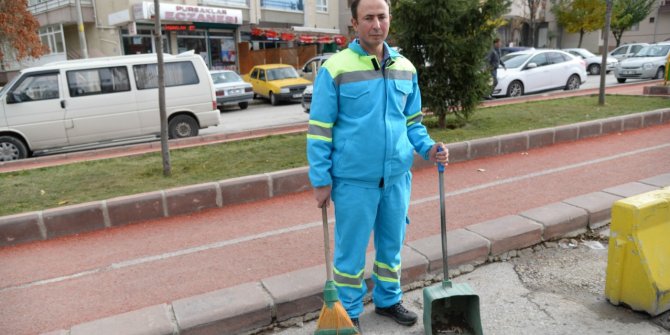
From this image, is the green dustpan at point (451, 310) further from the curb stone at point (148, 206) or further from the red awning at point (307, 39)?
the red awning at point (307, 39)

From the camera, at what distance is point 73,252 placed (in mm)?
4848

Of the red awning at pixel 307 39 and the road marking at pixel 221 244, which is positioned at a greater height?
the red awning at pixel 307 39

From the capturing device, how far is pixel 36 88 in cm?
1007

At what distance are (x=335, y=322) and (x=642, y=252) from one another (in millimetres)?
2046

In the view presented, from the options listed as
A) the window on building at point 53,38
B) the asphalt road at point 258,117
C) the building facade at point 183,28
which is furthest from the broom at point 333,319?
the window on building at point 53,38

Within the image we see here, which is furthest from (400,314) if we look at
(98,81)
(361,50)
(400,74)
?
(98,81)

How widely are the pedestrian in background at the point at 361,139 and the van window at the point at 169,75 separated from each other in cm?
884

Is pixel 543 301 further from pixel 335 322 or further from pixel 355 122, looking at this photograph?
pixel 355 122

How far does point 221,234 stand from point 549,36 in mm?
48385

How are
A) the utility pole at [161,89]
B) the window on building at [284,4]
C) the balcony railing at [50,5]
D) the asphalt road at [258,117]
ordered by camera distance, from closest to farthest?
the utility pole at [161,89] → the asphalt road at [258,117] → the balcony railing at [50,5] → the window on building at [284,4]

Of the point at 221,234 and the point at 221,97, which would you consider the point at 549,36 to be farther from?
the point at 221,234

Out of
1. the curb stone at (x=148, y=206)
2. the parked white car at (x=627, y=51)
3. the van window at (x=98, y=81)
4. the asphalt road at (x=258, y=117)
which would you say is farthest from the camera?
the parked white car at (x=627, y=51)

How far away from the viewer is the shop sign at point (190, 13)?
852 inches

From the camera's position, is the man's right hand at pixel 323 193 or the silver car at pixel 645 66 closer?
the man's right hand at pixel 323 193
